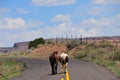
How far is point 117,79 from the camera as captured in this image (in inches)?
1131

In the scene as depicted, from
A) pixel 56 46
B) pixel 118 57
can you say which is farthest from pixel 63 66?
pixel 56 46

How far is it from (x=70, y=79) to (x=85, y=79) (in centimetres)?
98

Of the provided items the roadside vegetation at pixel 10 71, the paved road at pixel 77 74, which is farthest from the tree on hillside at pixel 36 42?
the paved road at pixel 77 74

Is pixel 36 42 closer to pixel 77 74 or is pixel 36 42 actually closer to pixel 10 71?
pixel 10 71

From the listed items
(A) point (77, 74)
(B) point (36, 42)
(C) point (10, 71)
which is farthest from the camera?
(B) point (36, 42)

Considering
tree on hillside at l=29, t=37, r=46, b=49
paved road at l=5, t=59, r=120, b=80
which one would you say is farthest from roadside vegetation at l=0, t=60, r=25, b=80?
tree on hillside at l=29, t=37, r=46, b=49

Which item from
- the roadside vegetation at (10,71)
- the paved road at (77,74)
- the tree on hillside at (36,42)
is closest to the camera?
the paved road at (77,74)

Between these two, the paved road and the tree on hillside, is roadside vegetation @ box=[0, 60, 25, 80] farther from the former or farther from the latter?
the tree on hillside

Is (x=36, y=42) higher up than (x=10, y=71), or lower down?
higher up

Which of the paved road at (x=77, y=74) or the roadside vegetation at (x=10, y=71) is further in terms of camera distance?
the roadside vegetation at (x=10, y=71)

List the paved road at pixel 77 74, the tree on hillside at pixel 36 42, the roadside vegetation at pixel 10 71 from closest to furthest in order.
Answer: the paved road at pixel 77 74 → the roadside vegetation at pixel 10 71 → the tree on hillside at pixel 36 42

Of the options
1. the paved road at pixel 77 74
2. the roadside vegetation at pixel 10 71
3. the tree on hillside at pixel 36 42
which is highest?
the tree on hillside at pixel 36 42

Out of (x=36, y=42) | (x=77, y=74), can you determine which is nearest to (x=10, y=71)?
(x=77, y=74)

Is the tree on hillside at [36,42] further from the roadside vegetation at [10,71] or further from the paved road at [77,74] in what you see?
the paved road at [77,74]
